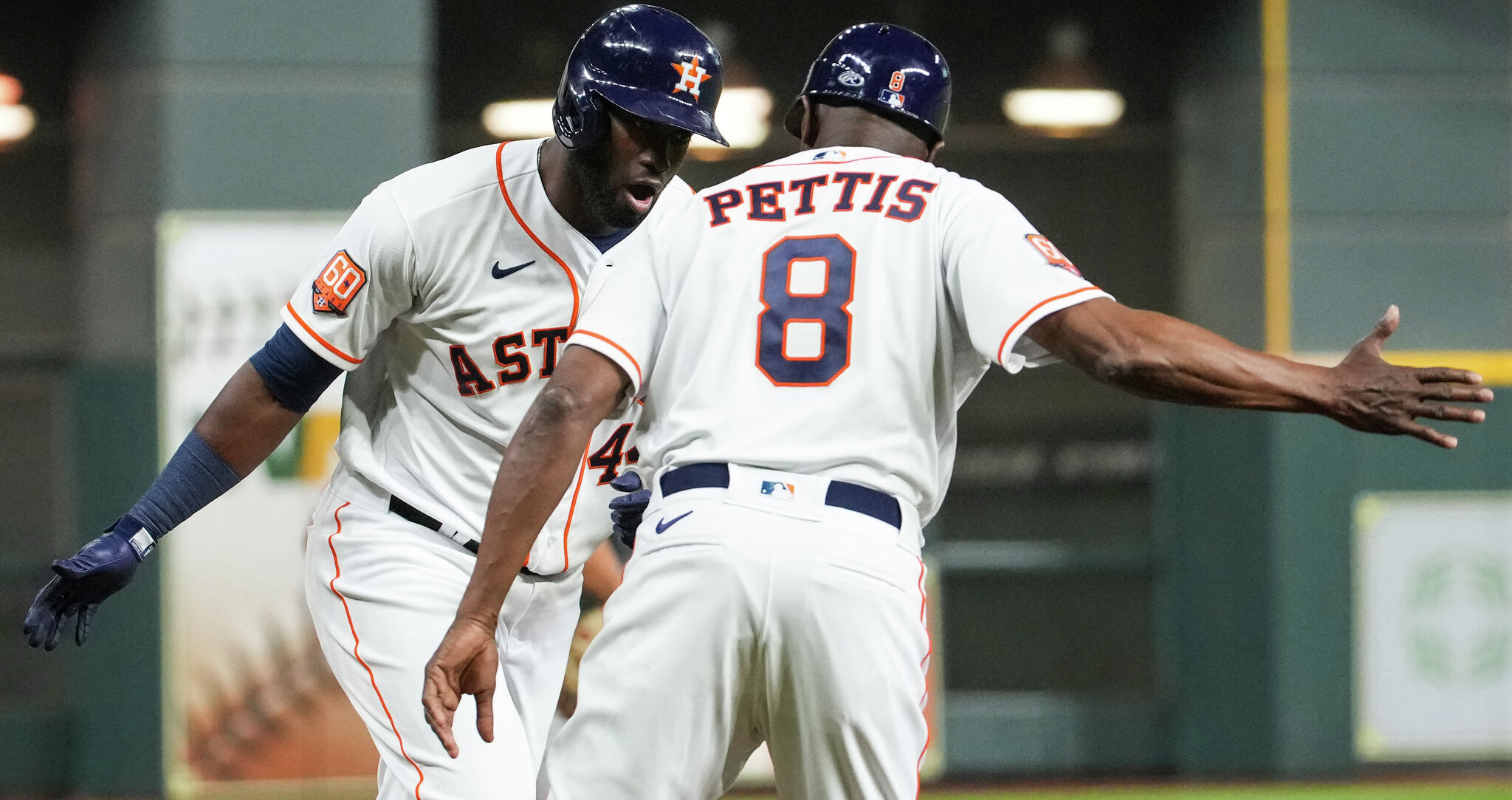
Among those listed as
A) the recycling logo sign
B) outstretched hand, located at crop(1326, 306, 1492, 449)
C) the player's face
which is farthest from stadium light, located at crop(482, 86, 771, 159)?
outstretched hand, located at crop(1326, 306, 1492, 449)

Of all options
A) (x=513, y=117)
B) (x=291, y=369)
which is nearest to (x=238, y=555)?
(x=513, y=117)

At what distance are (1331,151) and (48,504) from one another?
574 centimetres

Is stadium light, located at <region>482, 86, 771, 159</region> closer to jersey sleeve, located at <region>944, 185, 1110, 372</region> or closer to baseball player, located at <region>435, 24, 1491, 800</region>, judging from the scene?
baseball player, located at <region>435, 24, 1491, 800</region>

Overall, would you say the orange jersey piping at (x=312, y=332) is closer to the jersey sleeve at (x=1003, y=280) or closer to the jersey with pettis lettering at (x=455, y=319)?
the jersey with pettis lettering at (x=455, y=319)

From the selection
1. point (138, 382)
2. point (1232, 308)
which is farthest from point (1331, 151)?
point (138, 382)

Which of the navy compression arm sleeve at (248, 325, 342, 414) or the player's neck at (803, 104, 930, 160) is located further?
the navy compression arm sleeve at (248, 325, 342, 414)

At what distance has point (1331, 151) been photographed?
7.69 meters

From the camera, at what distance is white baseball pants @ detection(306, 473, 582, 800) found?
323 cm

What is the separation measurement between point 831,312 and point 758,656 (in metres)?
0.55

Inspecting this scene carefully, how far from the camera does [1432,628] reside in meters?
7.48

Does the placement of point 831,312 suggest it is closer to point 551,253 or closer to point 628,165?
point 628,165

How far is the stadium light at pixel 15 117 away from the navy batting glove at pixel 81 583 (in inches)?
179

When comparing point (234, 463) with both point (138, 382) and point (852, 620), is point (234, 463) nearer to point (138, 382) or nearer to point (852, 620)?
point (852, 620)

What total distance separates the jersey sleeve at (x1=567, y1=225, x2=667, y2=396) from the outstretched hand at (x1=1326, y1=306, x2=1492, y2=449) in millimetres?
1094
